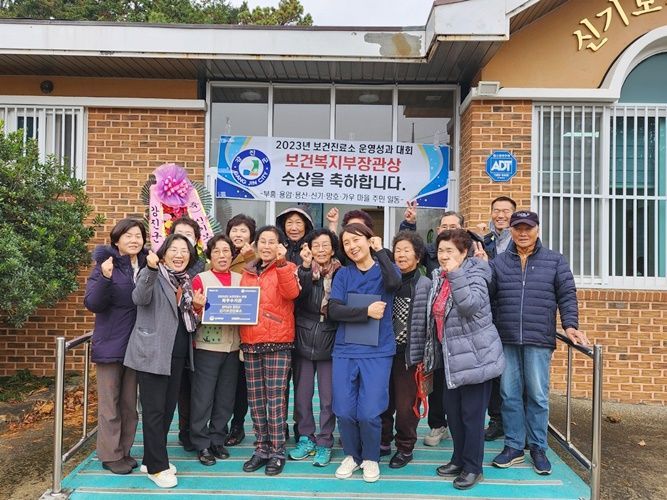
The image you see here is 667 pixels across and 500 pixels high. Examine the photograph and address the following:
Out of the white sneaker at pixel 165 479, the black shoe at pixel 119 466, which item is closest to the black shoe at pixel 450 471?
the white sneaker at pixel 165 479

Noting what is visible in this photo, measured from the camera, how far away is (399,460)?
3.64 m

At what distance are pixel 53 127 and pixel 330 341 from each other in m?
4.52

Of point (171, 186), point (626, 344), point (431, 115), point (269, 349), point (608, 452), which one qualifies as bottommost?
point (608, 452)

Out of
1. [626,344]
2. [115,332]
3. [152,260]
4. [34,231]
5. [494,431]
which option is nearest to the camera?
[152,260]

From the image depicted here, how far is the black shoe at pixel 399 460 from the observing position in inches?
143

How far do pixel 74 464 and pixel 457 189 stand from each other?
4.73 meters

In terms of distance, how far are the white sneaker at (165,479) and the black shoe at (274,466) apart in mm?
584

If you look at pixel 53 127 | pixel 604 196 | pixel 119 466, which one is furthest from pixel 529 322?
pixel 53 127

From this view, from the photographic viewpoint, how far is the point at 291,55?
5496mm

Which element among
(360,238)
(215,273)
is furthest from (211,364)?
(360,238)

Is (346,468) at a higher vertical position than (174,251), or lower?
lower

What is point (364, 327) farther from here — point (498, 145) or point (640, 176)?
point (640, 176)

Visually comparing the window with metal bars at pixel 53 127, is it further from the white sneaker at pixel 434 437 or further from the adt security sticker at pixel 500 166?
the white sneaker at pixel 434 437

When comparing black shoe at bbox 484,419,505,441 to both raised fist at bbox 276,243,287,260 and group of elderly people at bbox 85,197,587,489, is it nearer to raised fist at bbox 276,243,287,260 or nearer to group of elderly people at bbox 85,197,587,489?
group of elderly people at bbox 85,197,587,489
